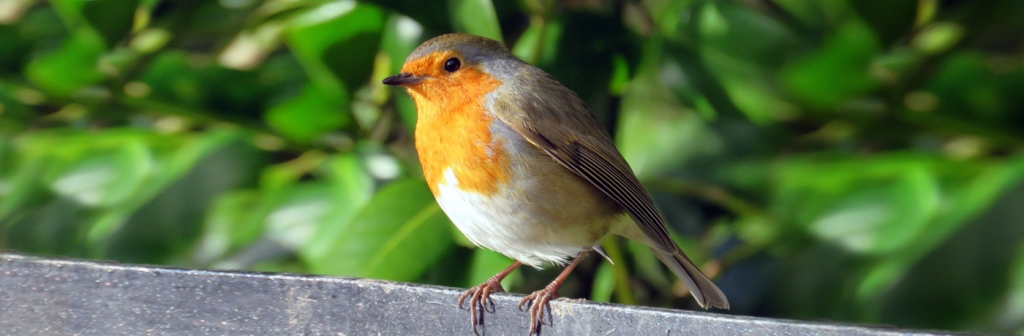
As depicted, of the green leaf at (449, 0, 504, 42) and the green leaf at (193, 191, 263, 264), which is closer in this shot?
the green leaf at (449, 0, 504, 42)

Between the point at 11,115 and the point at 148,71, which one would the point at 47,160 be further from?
the point at 148,71

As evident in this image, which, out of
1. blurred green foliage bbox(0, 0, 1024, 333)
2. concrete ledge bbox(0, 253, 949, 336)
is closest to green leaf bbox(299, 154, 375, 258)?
blurred green foliage bbox(0, 0, 1024, 333)

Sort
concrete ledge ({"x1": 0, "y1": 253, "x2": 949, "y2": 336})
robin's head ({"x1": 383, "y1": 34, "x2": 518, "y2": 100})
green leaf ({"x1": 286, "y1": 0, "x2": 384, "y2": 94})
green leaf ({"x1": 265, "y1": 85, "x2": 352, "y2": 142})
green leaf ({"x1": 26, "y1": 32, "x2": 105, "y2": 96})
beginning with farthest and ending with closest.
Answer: green leaf ({"x1": 26, "y1": 32, "x2": 105, "y2": 96})
green leaf ({"x1": 265, "y1": 85, "x2": 352, "y2": 142})
green leaf ({"x1": 286, "y1": 0, "x2": 384, "y2": 94})
robin's head ({"x1": 383, "y1": 34, "x2": 518, "y2": 100})
concrete ledge ({"x1": 0, "y1": 253, "x2": 949, "y2": 336})

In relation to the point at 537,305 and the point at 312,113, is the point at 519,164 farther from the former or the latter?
the point at 312,113

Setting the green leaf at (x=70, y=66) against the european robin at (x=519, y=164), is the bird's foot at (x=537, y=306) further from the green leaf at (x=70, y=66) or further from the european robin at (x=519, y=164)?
the green leaf at (x=70, y=66)

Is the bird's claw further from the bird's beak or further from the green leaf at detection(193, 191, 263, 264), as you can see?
the green leaf at detection(193, 191, 263, 264)

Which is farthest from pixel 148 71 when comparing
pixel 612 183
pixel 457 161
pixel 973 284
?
pixel 973 284
